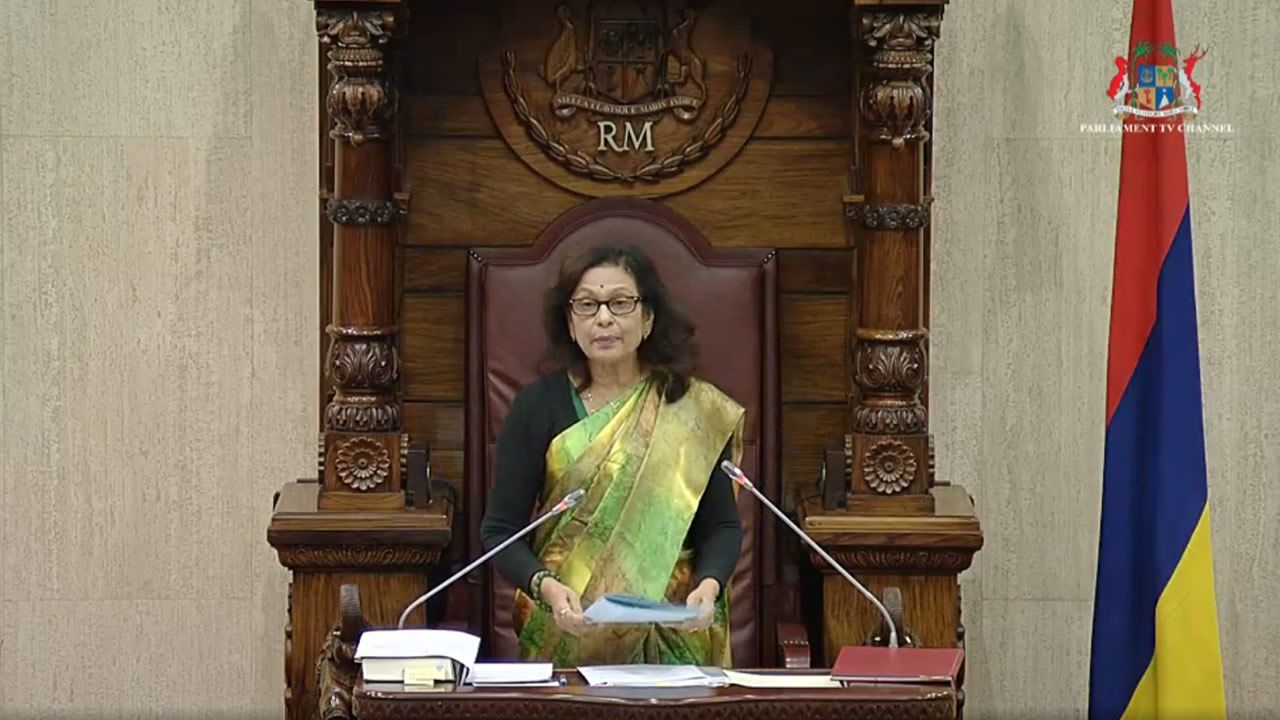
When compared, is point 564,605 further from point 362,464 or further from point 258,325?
point 258,325

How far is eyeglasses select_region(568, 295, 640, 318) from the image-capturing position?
179 inches

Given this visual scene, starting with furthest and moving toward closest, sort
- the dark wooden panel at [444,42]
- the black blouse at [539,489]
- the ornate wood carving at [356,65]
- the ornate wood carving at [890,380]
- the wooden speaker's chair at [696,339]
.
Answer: the dark wooden panel at [444,42] < the wooden speaker's chair at [696,339] < the ornate wood carving at [890,380] < the ornate wood carving at [356,65] < the black blouse at [539,489]

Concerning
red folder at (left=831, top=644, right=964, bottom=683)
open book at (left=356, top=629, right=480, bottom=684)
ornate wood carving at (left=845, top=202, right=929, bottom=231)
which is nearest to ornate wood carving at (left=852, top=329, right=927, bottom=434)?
ornate wood carving at (left=845, top=202, right=929, bottom=231)

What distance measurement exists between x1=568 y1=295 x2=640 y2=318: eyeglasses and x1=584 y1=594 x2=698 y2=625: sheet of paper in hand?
66 cm

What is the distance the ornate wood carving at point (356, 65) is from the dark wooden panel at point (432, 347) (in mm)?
549

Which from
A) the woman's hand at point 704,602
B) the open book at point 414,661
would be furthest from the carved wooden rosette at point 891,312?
the open book at point 414,661

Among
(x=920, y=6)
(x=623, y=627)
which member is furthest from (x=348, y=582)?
(x=920, y=6)

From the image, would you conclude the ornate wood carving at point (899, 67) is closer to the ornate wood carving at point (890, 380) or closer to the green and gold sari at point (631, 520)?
the ornate wood carving at point (890, 380)

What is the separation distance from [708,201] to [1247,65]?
1.44m

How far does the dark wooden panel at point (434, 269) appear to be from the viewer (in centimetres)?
511

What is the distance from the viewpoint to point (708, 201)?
512 cm

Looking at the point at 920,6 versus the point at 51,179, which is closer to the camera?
the point at 920,6

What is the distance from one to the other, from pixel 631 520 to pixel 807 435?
756mm

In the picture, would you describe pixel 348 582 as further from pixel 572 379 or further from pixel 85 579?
pixel 85 579
